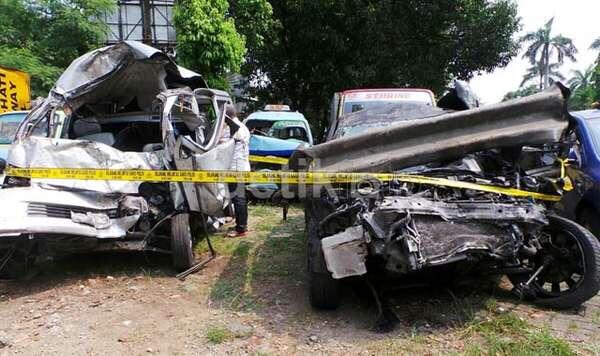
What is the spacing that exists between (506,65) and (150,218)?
1696 cm

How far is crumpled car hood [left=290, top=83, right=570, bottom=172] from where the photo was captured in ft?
13.2

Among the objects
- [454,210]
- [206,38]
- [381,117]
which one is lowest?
[454,210]

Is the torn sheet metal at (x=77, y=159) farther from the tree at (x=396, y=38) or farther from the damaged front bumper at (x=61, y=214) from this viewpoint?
the tree at (x=396, y=38)

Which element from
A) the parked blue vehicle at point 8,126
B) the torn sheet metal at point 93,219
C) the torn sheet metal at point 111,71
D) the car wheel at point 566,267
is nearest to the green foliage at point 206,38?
the parked blue vehicle at point 8,126

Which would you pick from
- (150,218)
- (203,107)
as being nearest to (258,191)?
(203,107)

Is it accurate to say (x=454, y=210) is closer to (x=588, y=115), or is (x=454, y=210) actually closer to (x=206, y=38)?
(x=588, y=115)

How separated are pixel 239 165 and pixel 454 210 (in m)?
3.37

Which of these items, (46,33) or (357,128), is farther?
(46,33)

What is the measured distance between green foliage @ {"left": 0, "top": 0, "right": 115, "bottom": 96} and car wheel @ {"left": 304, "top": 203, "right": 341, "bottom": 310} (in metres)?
12.2

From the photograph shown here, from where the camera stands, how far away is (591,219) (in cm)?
495

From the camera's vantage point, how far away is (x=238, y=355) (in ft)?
11.3

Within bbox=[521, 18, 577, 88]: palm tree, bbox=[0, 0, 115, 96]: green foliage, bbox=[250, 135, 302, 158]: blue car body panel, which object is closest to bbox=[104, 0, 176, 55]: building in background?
bbox=[0, 0, 115, 96]: green foliage

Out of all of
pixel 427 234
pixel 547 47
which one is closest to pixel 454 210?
pixel 427 234

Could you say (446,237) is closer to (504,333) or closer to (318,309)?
(504,333)
